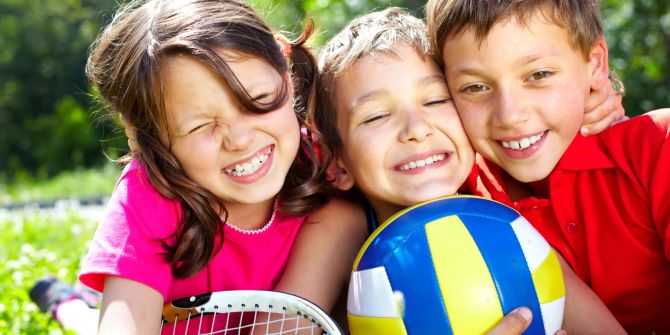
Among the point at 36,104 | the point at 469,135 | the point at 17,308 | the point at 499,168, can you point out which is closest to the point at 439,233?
the point at 469,135

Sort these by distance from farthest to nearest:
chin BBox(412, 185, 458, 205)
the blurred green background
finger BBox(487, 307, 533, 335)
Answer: the blurred green background, chin BBox(412, 185, 458, 205), finger BBox(487, 307, 533, 335)

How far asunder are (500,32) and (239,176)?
124 centimetres

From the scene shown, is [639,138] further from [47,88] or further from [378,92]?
[47,88]

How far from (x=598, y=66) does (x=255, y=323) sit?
182 centimetres

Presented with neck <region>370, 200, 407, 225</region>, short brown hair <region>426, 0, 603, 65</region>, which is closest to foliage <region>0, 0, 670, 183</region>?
neck <region>370, 200, 407, 225</region>

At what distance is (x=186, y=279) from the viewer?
11.5 feet

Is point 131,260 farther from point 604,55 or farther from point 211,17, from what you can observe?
point 604,55

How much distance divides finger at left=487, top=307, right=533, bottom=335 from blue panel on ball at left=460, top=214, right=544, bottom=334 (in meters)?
0.03

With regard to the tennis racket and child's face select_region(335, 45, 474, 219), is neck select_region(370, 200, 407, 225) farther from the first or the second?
the tennis racket

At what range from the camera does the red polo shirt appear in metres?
3.21

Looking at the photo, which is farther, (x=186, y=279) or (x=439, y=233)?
(x=186, y=279)

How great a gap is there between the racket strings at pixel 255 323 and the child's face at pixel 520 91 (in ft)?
3.47

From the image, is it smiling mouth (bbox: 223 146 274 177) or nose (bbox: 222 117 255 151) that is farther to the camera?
smiling mouth (bbox: 223 146 274 177)

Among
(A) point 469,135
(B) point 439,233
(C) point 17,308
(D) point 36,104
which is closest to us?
(B) point 439,233
